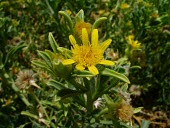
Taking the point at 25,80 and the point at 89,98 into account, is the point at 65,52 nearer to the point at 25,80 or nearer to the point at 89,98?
the point at 89,98

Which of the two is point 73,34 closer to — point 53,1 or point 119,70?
point 119,70

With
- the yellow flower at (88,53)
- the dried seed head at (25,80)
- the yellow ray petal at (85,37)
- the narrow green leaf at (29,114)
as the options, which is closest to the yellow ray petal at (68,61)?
the yellow flower at (88,53)

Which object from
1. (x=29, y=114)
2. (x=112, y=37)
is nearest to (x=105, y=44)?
(x=29, y=114)

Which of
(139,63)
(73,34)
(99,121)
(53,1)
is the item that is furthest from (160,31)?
(73,34)

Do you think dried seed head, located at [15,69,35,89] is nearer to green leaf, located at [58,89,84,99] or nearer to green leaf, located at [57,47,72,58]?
green leaf, located at [58,89,84,99]

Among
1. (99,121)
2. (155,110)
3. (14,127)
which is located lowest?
(155,110)

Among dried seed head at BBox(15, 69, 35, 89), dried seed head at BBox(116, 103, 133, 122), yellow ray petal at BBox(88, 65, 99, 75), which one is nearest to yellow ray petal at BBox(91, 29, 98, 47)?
yellow ray petal at BBox(88, 65, 99, 75)
